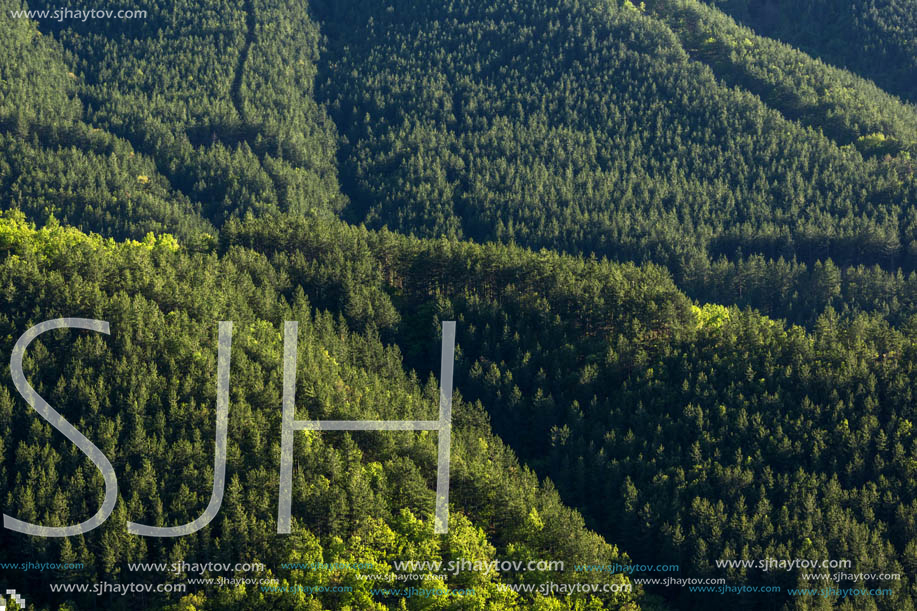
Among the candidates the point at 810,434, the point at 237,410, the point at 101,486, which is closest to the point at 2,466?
the point at 101,486

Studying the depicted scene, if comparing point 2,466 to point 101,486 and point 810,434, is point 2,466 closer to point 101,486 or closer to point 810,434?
point 101,486

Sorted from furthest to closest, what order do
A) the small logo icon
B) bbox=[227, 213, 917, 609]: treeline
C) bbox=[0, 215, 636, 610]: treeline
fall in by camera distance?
bbox=[227, 213, 917, 609]: treeline
bbox=[0, 215, 636, 610]: treeline
the small logo icon
